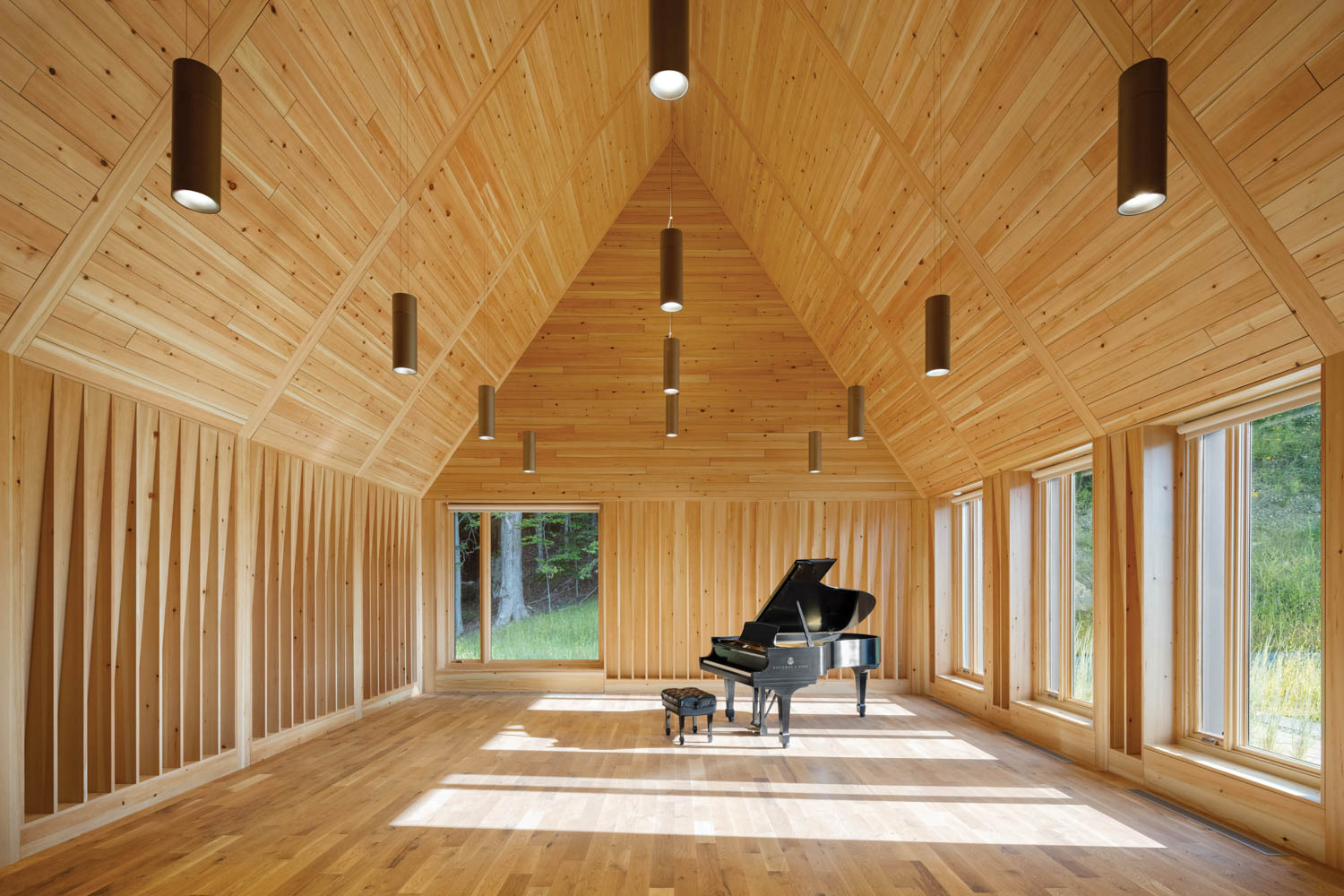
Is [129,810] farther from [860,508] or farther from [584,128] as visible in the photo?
[860,508]

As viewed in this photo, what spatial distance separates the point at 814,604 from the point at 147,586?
488 cm

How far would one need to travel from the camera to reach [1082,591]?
257 inches

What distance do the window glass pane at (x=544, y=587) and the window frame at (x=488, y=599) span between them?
5 centimetres

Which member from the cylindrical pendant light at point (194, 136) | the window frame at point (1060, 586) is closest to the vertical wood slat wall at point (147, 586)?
the cylindrical pendant light at point (194, 136)

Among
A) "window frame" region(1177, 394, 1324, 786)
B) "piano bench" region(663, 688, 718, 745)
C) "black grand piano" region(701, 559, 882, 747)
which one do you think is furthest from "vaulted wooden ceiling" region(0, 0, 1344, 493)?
"piano bench" region(663, 688, 718, 745)

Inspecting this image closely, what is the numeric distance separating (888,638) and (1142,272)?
616 cm

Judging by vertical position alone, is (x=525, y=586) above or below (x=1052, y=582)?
below

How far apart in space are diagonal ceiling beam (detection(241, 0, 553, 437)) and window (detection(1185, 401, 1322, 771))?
489 cm

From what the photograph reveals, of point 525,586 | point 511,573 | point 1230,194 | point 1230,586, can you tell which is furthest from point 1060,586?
point 511,573

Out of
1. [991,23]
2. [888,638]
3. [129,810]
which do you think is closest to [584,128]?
[991,23]

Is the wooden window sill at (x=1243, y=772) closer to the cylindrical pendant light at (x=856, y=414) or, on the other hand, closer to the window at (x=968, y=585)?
the cylindrical pendant light at (x=856, y=414)

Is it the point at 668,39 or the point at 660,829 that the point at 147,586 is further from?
the point at 668,39

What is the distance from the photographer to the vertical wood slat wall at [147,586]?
4.11 m

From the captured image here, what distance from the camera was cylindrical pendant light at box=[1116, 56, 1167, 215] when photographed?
2441 mm
